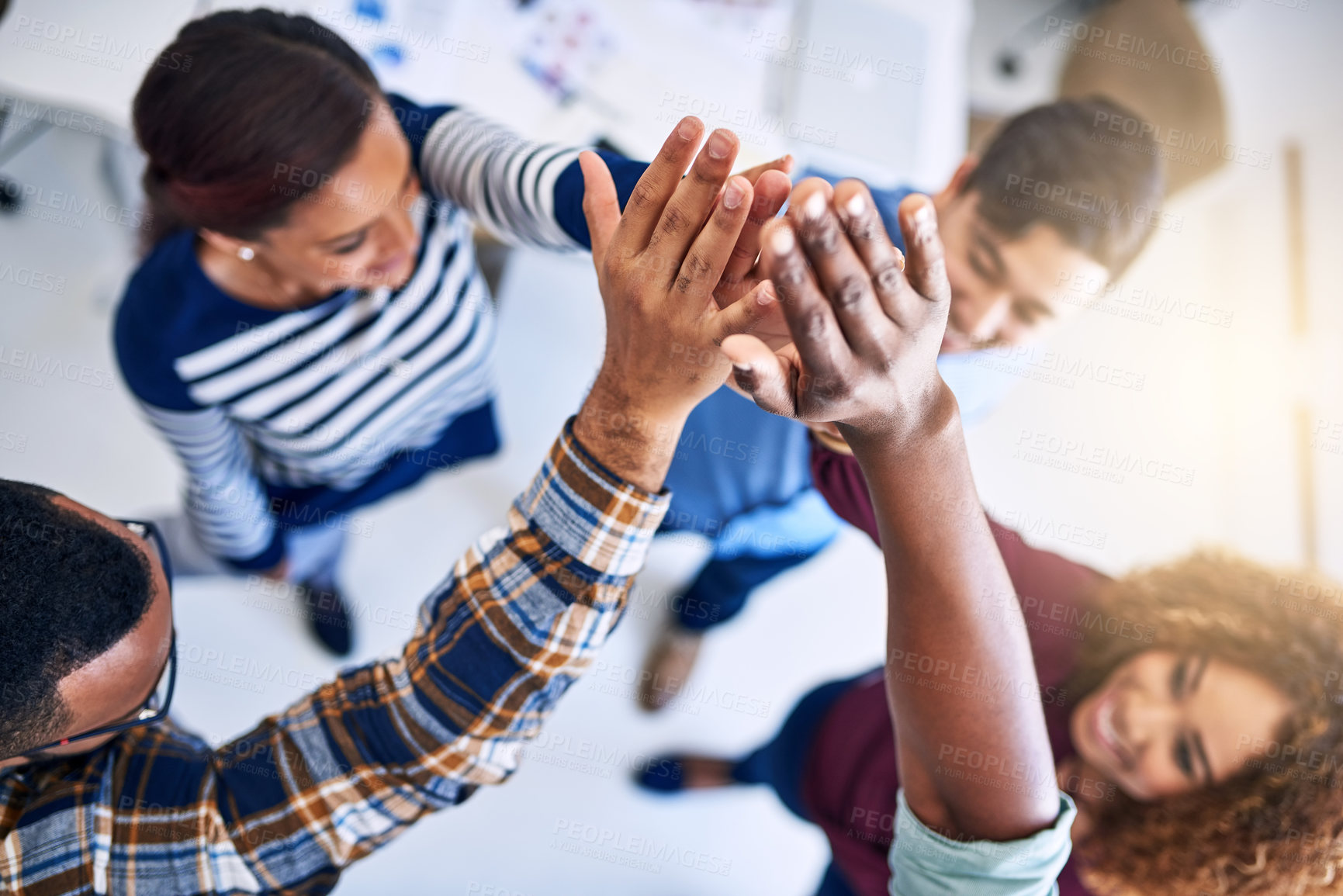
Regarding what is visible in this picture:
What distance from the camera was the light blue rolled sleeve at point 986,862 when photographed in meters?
0.64

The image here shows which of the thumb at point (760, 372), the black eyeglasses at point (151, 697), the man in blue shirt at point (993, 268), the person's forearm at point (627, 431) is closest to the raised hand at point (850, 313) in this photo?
the thumb at point (760, 372)

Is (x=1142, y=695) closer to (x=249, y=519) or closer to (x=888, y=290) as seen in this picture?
(x=888, y=290)

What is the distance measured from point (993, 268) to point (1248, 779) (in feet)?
2.50

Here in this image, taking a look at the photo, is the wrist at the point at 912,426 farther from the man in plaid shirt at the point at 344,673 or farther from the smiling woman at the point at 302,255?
the smiling woman at the point at 302,255

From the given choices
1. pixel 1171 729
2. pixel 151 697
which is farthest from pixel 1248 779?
pixel 151 697

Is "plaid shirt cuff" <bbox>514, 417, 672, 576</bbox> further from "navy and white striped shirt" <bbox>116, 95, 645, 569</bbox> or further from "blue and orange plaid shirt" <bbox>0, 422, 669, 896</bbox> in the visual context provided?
"navy and white striped shirt" <bbox>116, 95, 645, 569</bbox>

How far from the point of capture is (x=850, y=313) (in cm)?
48

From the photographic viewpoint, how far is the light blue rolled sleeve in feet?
2.11

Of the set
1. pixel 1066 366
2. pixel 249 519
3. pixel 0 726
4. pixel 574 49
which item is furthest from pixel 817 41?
pixel 0 726

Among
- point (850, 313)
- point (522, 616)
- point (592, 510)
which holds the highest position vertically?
point (850, 313)

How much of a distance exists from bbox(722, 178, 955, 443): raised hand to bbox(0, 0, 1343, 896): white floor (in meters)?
1.21

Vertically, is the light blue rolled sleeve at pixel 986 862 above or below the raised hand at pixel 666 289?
below

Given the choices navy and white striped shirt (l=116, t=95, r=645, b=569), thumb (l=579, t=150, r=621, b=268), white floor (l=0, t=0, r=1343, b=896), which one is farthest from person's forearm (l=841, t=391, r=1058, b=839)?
white floor (l=0, t=0, r=1343, b=896)

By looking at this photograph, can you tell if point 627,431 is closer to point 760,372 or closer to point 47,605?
point 760,372
